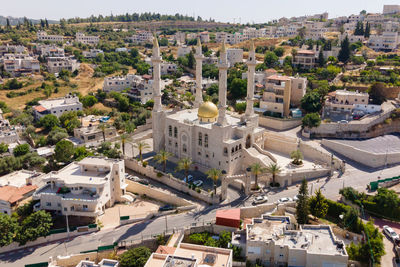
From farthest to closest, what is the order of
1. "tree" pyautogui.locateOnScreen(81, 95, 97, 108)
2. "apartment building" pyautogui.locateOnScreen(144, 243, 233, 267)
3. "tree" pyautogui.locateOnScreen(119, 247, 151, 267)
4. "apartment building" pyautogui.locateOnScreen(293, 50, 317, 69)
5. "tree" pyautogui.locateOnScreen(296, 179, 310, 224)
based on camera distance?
"apartment building" pyautogui.locateOnScreen(293, 50, 317, 69)
"tree" pyautogui.locateOnScreen(81, 95, 97, 108)
"tree" pyautogui.locateOnScreen(296, 179, 310, 224)
"tree" pyautogui.locateOnScreen(119, 247, 151, 267)
"apartment building" pyautogui.locateOnScreen(144, 243, 233, 267)

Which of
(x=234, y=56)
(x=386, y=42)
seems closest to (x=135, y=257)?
(x=234, y=56)

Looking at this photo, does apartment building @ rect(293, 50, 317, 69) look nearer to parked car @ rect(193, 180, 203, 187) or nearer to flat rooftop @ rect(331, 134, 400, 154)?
flat rooftop @ rect(331, 134, 400, 154)

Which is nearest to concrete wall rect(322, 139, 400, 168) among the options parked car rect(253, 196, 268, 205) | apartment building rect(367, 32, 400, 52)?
parked car rect(253, 196, 268, 205)

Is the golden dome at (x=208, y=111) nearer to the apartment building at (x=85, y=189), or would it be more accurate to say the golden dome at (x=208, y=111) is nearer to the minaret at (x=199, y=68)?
the minaret at (x=199, y=68)

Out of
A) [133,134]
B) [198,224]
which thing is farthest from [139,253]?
[133,134]

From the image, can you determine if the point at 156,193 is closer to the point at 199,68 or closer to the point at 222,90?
the point at 222,90

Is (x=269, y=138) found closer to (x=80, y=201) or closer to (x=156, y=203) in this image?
(x=156, y=203)
